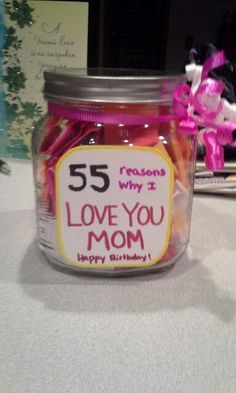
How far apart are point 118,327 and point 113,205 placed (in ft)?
0.37

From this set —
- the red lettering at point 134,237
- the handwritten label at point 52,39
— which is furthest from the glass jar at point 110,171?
the handwritten label at point 52,39

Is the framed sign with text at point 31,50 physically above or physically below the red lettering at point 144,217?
above

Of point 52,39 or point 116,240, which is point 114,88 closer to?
point 116,240

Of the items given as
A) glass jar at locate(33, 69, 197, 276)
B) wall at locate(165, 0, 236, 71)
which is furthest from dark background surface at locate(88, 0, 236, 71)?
glass jar at locate(33, 69, 197, 276)

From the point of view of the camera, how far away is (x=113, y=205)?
38 centimetres

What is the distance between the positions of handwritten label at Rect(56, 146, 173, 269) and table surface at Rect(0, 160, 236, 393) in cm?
3

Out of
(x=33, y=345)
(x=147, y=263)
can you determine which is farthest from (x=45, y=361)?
(x=147, y=263)

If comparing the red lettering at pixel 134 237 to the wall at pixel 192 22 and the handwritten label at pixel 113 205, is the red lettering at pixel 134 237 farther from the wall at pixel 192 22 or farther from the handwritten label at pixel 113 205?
the wall at pixel 192 22

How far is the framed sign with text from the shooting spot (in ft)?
2.29

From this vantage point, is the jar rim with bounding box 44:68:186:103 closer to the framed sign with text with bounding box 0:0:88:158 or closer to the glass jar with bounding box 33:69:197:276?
the glass jar with bounding box 33:69:197:276

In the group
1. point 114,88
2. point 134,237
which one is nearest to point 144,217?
point 134,237

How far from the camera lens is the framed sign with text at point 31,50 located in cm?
70

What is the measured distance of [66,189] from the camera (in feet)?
1.25

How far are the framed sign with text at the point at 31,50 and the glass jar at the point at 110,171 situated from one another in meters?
0.35
